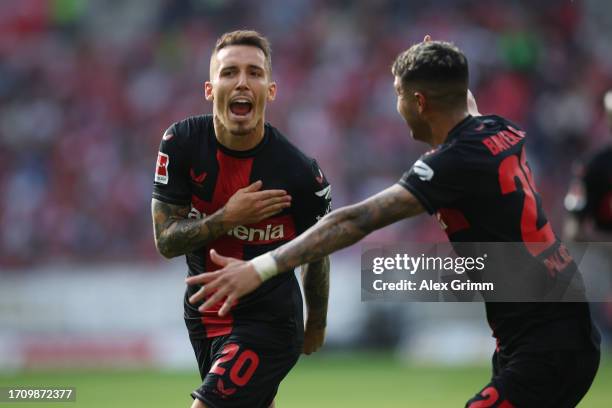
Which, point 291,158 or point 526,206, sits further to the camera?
point 291,158

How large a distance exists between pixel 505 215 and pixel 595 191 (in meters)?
4.33

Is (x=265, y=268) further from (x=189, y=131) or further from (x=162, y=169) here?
(x=189, y=131)

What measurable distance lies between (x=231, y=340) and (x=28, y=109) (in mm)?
14648

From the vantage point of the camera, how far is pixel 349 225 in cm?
467

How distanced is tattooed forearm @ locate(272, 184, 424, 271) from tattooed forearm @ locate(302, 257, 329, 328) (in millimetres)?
1267

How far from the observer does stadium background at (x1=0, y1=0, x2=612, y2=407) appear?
14.9 m

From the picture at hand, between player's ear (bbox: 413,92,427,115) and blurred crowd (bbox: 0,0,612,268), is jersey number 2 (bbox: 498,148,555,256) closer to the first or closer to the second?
player's ear (bbox: 413,92,427,115)

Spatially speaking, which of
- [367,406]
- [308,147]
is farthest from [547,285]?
[308,147]

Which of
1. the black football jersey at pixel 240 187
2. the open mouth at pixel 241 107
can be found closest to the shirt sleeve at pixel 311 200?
the black football jersey at pixel 240 187

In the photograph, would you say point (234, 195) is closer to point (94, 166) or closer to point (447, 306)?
point (447, 306)

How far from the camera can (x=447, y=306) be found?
1470 centimetres

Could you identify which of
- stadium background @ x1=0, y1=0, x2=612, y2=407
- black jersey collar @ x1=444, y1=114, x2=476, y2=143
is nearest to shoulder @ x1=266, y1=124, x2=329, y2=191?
black jersey collar @ x1=444, y1=114, x2=476, y2=143

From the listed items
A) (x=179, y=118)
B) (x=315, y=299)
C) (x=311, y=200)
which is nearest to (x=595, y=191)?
(x=315, y=299)

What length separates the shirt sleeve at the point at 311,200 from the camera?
5.77 metres
